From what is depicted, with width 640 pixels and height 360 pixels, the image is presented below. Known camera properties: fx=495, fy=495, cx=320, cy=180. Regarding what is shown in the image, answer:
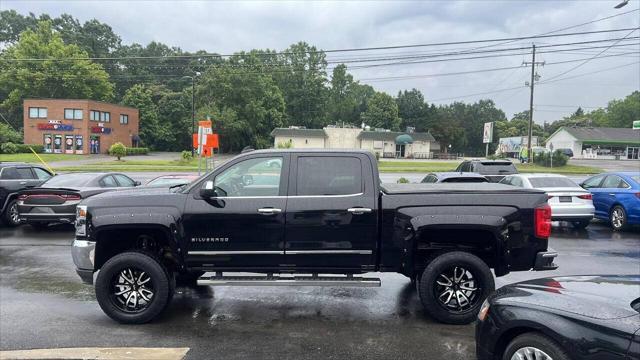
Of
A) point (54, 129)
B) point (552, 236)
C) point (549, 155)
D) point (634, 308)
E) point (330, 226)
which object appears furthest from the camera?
point (54, 129)

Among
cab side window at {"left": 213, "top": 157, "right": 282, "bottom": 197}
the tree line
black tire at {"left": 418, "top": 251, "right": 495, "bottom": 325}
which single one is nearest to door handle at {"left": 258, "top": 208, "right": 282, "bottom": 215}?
→ cab side window at {"left": 213, "top": 157, "right": 282, "bottom": 197}

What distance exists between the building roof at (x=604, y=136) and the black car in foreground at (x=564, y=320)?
85.5 metres

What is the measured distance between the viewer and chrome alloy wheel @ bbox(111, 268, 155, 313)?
227 inches

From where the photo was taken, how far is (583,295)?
3.54 meters

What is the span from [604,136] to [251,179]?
88399mm

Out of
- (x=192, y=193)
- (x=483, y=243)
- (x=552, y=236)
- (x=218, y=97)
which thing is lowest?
(x=552, y=236)

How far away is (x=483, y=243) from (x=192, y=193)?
3.46 meters

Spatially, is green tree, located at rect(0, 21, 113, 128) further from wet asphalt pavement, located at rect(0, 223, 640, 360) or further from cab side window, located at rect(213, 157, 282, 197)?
cab side window, located at rect(213, 157, 282, 197)

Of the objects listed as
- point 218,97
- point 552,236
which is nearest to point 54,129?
point 218,97

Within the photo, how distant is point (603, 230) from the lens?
41.6 ft

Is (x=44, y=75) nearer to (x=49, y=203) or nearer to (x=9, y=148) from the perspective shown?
(x=9, y=148)

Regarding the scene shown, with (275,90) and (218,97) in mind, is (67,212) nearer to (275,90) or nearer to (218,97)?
(218,97)

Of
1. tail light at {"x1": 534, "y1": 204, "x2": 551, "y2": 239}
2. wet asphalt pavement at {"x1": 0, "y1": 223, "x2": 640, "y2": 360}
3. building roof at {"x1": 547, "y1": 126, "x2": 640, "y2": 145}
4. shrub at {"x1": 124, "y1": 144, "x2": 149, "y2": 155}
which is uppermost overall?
building roof at {"x1": 547, "y1": 126, "x2": 640, "y2": 145}

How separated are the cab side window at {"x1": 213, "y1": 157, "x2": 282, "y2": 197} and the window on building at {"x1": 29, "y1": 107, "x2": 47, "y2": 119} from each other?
63764 millimetres
